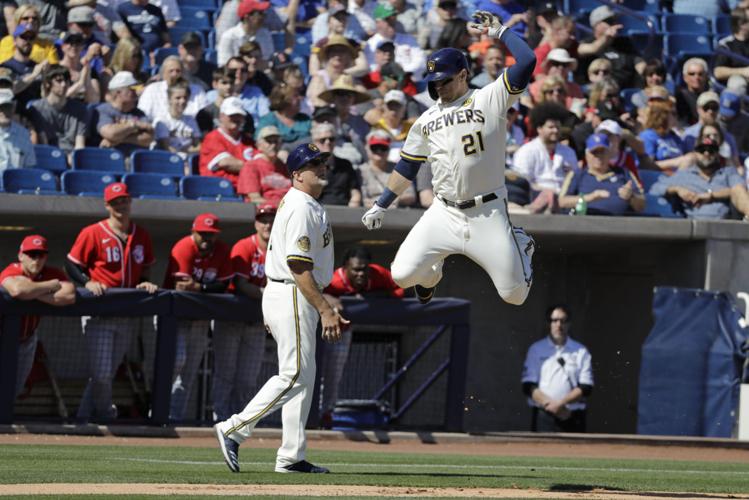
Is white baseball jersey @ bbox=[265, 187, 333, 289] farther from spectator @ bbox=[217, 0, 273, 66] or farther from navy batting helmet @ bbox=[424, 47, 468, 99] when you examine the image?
spectator @ bbox=[217, 0, 273, 66]

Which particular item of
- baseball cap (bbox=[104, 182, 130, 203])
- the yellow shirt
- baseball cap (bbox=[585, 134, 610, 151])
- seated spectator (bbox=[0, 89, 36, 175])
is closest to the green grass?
baseball cap (bbox=[104, 182, 130, 203])

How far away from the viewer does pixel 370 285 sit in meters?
12.1

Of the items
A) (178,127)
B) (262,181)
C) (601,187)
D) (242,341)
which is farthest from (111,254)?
(601,187)

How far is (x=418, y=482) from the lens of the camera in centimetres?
778

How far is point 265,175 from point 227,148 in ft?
1.75

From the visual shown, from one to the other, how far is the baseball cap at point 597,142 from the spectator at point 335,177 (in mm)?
2363

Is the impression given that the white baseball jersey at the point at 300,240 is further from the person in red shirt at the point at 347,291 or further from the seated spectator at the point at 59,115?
the seated spectator at the point at 59,115

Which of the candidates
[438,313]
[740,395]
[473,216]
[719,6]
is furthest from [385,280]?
[719,6]

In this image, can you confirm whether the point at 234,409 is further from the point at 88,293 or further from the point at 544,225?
the point at 544,225

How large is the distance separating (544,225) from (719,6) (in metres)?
6.88

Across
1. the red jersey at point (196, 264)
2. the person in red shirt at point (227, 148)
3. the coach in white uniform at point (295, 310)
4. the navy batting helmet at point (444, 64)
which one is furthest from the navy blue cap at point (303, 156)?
the person in red shirt at point (227, 148)

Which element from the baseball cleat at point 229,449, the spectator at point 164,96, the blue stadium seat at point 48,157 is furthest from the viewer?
the spectator at point 164,96

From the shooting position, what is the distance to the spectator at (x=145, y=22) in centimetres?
1455

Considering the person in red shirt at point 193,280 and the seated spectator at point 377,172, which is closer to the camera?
the person in red shirt at point 193,280
